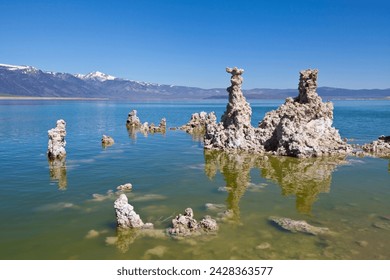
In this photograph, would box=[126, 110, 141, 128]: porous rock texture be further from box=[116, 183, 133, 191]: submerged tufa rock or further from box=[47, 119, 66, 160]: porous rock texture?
box=[116, 183, 133, 191]: submerged tufa rock

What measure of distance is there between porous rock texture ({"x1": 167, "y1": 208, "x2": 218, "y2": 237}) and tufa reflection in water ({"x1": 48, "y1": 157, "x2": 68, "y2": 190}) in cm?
1413

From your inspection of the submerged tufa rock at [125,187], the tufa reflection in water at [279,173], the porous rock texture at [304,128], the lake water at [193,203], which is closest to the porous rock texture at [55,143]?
the lake water at [193,203]

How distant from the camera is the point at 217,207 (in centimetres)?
2647

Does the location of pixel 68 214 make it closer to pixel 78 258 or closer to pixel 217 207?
pixel 78 258

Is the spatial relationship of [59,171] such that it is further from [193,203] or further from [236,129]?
[236,129]

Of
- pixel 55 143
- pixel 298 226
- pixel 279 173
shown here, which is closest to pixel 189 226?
pixel 298 226

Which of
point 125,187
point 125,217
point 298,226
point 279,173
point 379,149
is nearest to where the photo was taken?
point 125,217

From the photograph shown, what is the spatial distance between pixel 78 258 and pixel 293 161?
31.3 metres

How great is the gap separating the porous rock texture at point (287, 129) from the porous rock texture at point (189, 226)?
86.4 feet

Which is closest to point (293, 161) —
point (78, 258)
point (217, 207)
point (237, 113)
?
point (237, 113)

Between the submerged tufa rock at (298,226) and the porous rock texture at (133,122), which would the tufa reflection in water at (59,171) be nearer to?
the submerged tufa rock at (298,226)

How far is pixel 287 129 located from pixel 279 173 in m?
11.2

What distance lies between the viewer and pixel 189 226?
864 inches
